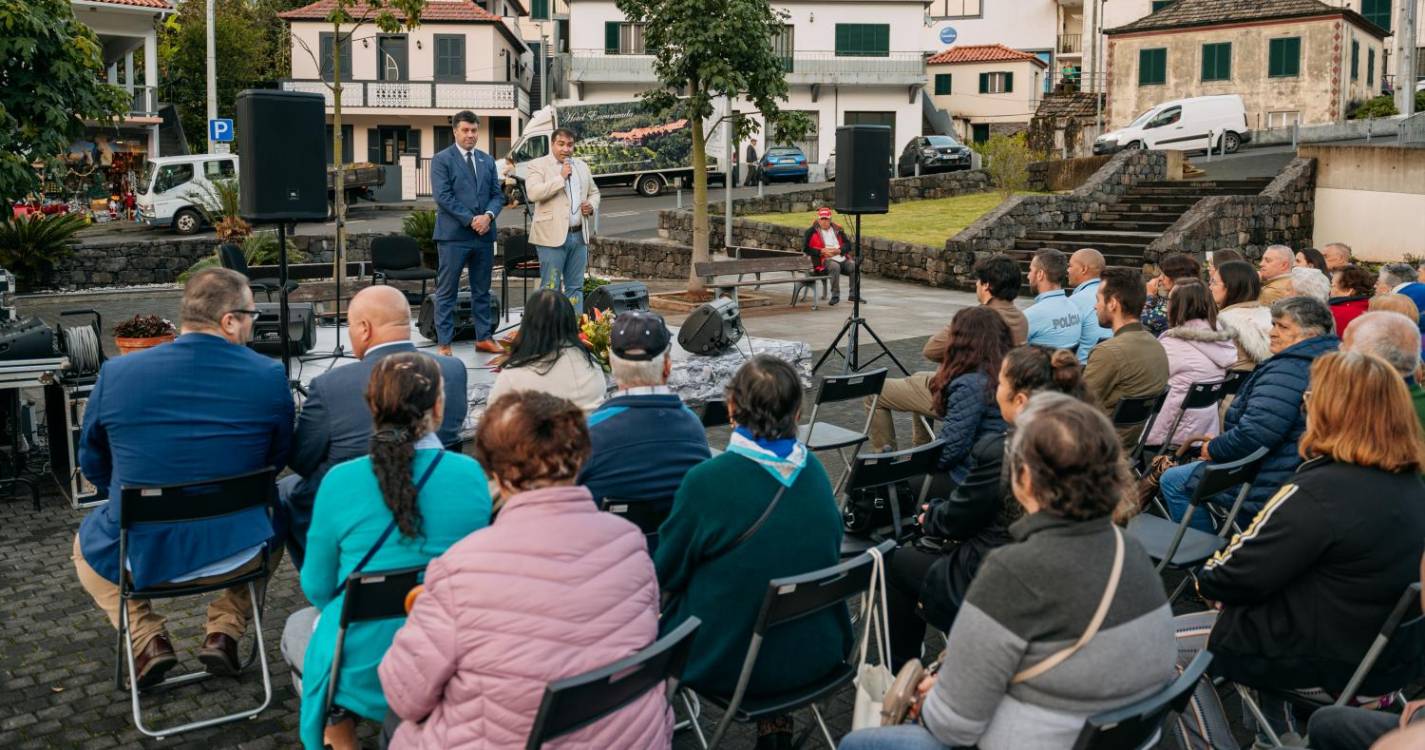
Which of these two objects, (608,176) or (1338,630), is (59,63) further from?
(608,176)

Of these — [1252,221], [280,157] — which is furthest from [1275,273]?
[1252,221]

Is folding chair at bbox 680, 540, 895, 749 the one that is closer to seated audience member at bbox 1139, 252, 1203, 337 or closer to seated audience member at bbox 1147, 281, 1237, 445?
seated audience member at bbox 1147, 281, 1237, 445

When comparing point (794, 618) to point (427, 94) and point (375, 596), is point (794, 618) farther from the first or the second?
point (427, 94)

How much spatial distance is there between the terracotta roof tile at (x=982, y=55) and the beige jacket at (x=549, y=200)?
39479 millimetres

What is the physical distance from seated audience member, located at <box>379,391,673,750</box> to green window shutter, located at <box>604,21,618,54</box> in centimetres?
3901

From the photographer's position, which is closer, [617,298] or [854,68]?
[617,298]

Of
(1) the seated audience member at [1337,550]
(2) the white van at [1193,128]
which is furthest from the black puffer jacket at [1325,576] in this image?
(2) the white van at [1193,128]

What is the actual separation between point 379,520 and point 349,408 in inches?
40.7

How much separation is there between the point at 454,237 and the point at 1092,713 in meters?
7.29

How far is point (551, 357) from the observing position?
5.20 meters

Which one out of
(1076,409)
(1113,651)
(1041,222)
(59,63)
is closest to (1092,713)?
(1113,651)

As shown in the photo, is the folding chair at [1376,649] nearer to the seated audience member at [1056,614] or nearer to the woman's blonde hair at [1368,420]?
the woman's blonde hair at [1368,420]

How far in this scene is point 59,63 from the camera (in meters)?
9.93

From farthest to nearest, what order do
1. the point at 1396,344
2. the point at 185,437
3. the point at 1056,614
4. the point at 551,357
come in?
the point at 551,357, the point at 1396,344, the point at 185,437, the point at 1056,614
